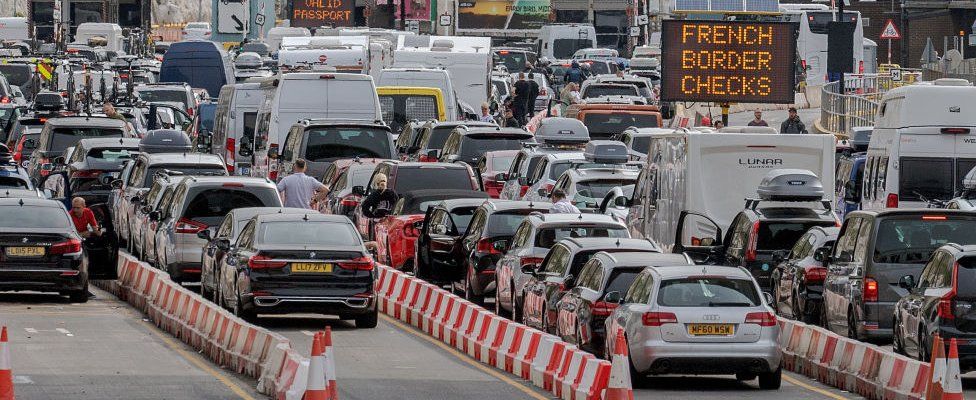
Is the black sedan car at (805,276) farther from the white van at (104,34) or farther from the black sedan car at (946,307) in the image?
the white van at (104,34)

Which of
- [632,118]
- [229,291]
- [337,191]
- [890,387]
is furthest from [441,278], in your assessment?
[632,118]

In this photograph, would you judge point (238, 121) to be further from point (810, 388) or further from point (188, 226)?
point (810, 388)

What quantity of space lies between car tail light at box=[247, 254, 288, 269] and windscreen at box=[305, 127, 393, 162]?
13.7m

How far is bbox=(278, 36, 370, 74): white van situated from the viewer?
2143 inches

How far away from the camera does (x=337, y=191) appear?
117 ft

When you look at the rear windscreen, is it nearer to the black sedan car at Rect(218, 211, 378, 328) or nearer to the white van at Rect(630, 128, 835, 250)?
the white van at Rect(630, 128, 835, 250)

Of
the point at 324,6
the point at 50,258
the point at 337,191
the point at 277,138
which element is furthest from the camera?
the point at 324,6

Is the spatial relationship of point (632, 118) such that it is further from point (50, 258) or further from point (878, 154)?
point (50, 258)

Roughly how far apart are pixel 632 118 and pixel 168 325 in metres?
22.1

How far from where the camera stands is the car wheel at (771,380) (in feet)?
68.0

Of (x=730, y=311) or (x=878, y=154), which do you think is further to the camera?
(x=878, y=154)

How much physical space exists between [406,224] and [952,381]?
15.6m

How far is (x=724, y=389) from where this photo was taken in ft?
68.9

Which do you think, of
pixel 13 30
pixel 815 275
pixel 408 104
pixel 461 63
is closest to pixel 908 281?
pixel 815 275
